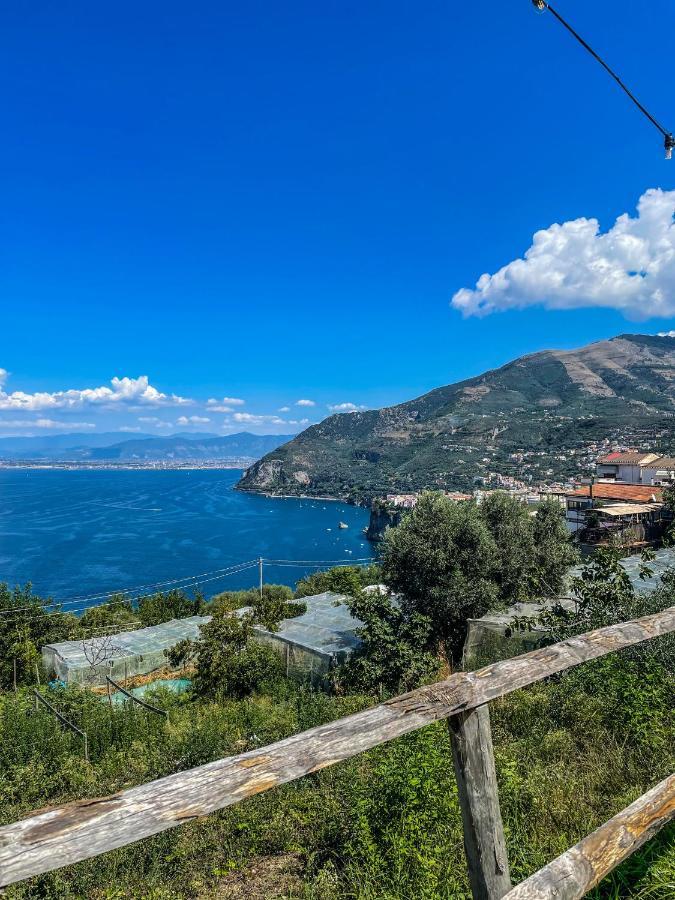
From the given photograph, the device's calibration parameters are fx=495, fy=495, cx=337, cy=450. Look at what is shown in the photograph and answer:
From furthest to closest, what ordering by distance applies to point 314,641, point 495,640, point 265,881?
point 314,641
point 495,640
point 265,881

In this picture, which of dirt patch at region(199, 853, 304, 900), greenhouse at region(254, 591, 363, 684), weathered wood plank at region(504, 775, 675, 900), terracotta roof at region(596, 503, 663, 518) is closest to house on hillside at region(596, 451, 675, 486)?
terracotta roof at region(596, 503, 663, 518)

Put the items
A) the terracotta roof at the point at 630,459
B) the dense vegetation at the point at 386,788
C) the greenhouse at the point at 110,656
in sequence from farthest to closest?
the terracotta roof at the point at 630,459
the greenhouse at the point at 110,656
the dense vegetation at the point at 386,788

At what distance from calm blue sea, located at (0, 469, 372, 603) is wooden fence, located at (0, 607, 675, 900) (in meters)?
48.6

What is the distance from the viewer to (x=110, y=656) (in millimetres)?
17500

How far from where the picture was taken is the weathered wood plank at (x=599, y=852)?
167cm

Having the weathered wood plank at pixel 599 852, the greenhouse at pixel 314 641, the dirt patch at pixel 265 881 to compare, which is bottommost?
the greenhouse at pixel 314 641

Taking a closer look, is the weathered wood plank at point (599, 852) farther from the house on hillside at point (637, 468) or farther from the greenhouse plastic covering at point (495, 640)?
the house on hillside at point (637, 468)

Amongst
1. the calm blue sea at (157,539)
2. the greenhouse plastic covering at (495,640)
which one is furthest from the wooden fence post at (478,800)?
the calm blue sea at (157,539)

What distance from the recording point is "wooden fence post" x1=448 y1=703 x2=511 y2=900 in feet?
6.23

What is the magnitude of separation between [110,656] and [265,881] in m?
16.7

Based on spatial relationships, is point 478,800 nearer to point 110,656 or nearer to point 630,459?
point 110,656

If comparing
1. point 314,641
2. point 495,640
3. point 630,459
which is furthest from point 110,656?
point 630,459

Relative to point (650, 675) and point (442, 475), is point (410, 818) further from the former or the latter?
point (442, 475)

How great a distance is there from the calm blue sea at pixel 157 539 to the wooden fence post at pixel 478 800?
4860cm
